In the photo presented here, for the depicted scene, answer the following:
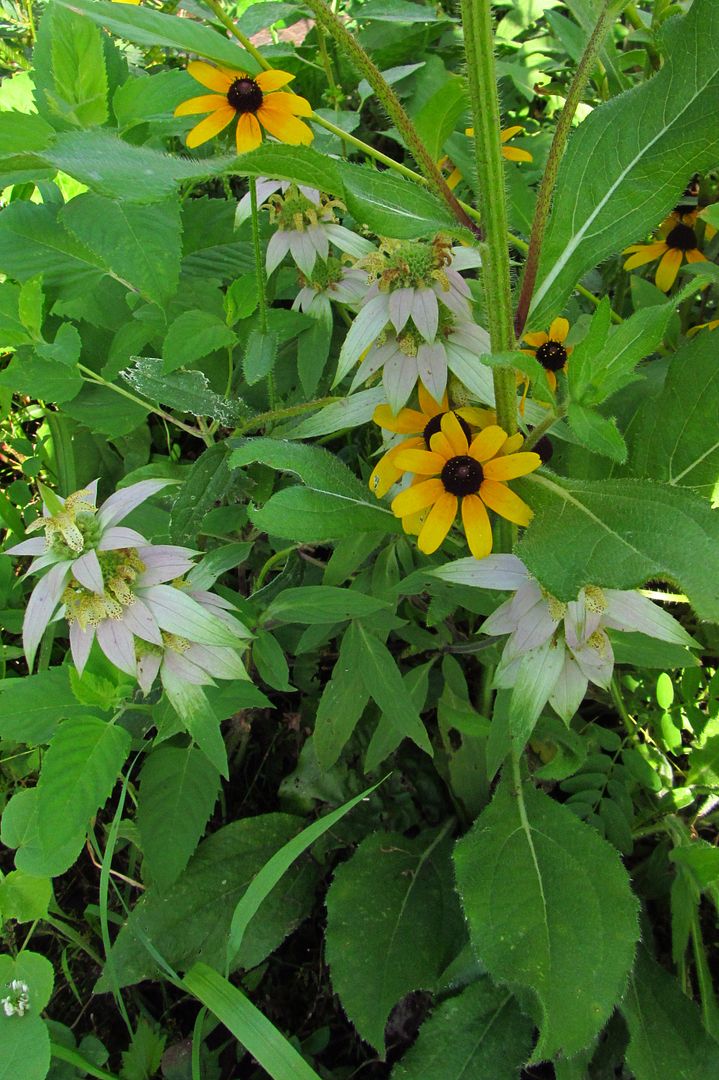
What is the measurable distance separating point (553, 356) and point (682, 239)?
660mm

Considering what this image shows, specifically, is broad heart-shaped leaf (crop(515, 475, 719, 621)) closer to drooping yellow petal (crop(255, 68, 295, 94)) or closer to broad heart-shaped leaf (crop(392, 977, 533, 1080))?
drooping yellow petal (crop(255, 68, 295, 94))

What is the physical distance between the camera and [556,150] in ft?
3.26

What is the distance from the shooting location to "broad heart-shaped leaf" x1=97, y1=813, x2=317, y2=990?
150 centimetres

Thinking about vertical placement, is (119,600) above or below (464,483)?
below

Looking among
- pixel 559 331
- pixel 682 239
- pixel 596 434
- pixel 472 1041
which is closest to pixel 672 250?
pixel 682 239

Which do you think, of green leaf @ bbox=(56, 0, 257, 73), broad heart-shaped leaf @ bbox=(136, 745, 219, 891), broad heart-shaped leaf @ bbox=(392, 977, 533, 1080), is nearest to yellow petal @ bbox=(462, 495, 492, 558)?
green leaf @ bbox=(56, 0, 257, 73)

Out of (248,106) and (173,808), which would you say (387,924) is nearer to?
(173,808)

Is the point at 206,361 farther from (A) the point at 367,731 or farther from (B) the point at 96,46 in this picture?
(A) the point at 367,731

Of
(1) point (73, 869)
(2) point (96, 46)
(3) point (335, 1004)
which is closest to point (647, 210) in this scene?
(2) point (96, 46)

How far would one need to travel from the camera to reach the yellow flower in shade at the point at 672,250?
1.82m

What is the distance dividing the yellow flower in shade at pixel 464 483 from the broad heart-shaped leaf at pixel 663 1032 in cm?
89

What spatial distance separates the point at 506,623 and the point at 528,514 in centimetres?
15

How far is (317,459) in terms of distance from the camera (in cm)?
114

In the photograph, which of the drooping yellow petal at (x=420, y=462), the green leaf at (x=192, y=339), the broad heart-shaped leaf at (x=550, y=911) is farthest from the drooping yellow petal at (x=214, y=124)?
the broad heart-shaped leaf at (x=550, y=911)
